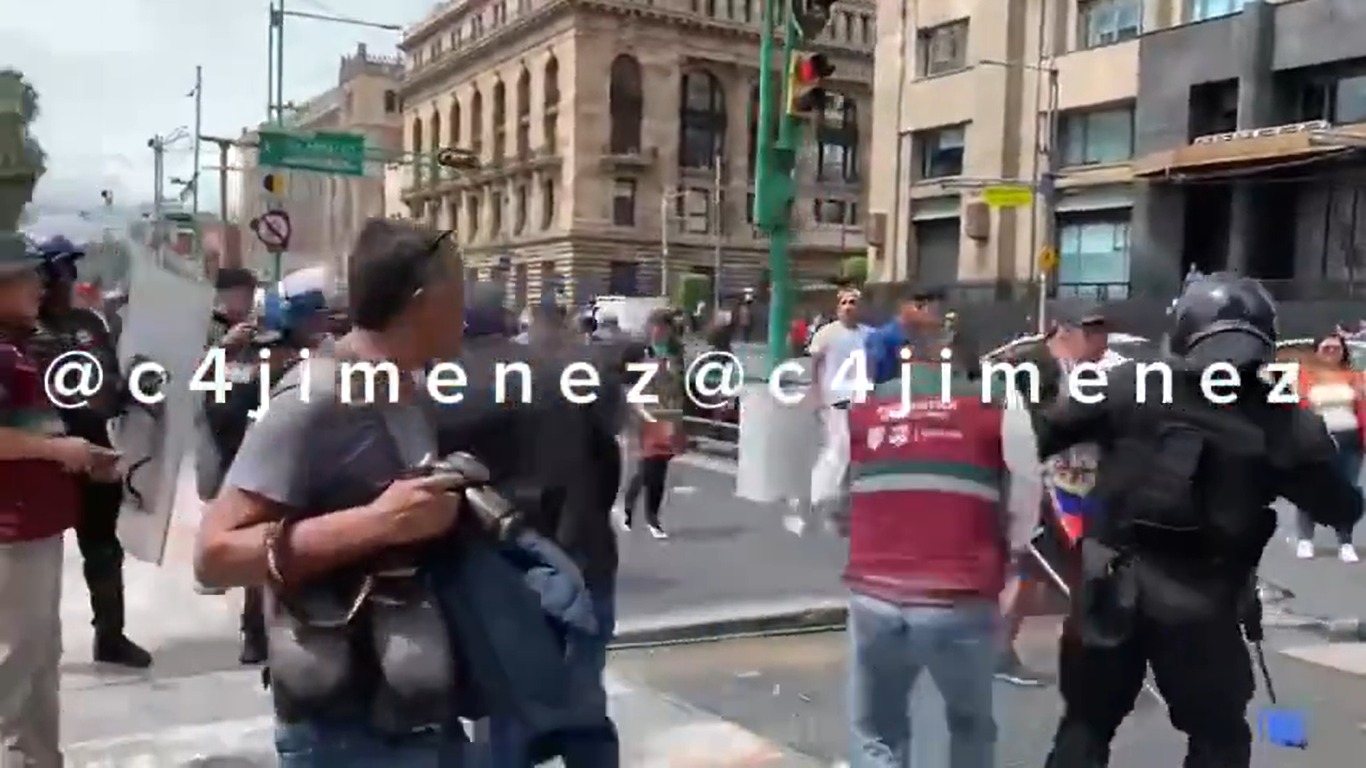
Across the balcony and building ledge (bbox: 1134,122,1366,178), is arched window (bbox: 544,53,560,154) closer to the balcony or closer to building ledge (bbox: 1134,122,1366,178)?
the balcony

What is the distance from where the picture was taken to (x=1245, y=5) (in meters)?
31.5

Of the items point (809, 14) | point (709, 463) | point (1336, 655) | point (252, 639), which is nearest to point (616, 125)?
point (709, 463)

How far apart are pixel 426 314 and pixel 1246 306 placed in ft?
7.51

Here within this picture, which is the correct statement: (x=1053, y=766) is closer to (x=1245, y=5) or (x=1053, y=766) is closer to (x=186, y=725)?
(x=186, y=725)

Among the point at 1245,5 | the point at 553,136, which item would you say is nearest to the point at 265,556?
the point at 1245,5

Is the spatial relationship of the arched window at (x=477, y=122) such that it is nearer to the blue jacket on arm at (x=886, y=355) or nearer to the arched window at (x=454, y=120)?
the arched window at (x=454, y=120)

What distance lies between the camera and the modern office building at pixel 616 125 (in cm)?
5969

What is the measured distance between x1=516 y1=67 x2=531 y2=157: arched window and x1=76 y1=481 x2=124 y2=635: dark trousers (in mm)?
57863

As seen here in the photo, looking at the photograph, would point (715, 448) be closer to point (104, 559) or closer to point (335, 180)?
point (104, 559)

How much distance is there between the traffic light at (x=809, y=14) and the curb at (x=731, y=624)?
5639 millimetres

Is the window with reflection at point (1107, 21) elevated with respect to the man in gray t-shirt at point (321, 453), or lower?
elevated

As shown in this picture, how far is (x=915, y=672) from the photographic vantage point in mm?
3889

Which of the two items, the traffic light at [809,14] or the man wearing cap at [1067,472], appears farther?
the traffic light at [809,14]

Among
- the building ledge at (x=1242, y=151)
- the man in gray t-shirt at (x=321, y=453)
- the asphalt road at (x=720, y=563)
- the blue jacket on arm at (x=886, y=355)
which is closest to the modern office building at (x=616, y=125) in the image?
the building ledge at (x=1242, y=151)
